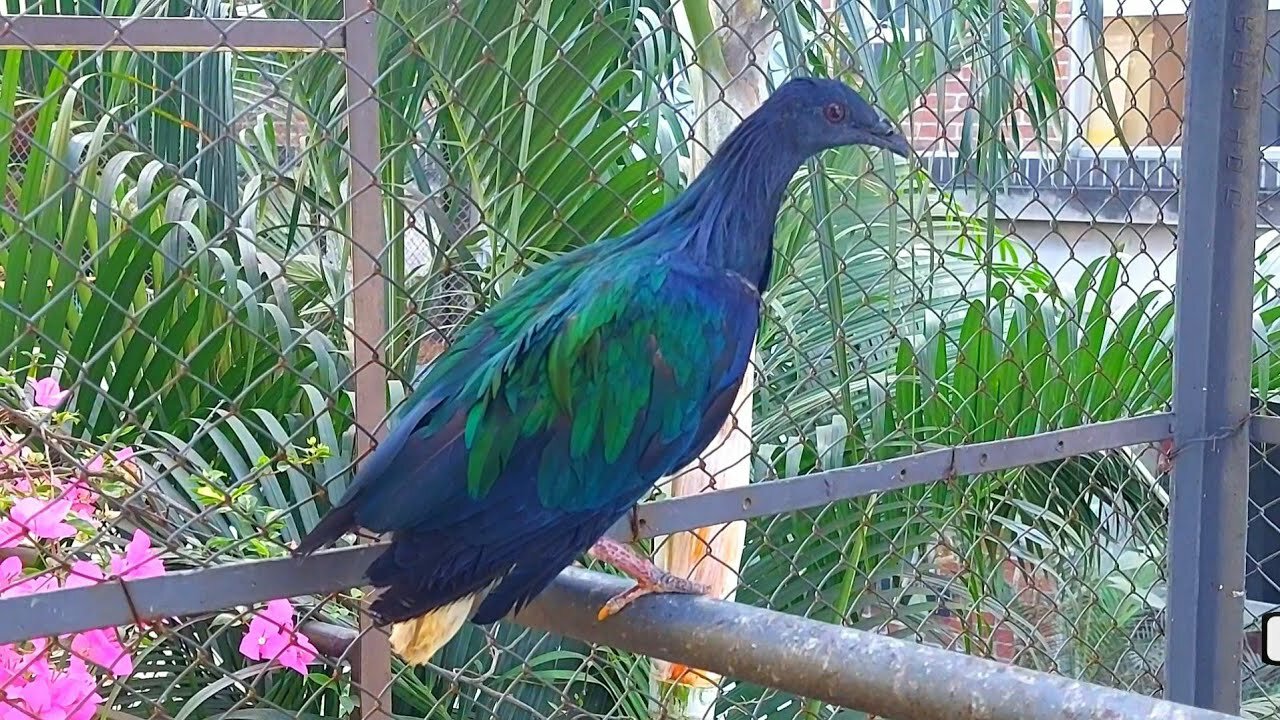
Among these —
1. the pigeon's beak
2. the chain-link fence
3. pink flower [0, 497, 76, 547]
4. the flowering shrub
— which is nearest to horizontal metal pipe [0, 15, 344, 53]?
the chain-link fence

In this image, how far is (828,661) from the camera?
1.19 m

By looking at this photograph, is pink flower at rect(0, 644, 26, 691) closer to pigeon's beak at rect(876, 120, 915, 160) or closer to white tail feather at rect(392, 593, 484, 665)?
white tail feather at rect(392, 593, 484, 665)

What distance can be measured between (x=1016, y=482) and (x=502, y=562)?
1740 millimetres

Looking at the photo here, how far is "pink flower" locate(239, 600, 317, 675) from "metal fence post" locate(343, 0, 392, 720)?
0.53 ft

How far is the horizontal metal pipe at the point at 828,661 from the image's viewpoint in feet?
3.39

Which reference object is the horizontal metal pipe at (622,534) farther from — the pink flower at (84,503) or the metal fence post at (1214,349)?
the pink flower at (84,503)

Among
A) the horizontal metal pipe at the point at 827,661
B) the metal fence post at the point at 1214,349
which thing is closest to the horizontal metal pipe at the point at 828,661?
the horizontal metal pipe at the point at 827,661

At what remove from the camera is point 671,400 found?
1.46 metres

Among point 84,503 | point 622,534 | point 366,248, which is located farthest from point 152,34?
point 622,534

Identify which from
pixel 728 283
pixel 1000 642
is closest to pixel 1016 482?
pixel 1000 642

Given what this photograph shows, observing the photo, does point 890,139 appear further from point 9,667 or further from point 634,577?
point 9,667

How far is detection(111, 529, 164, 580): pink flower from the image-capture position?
4.49ft

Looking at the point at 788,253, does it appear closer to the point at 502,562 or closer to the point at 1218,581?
the point at 1218,581

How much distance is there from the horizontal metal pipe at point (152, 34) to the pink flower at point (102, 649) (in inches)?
27.0
